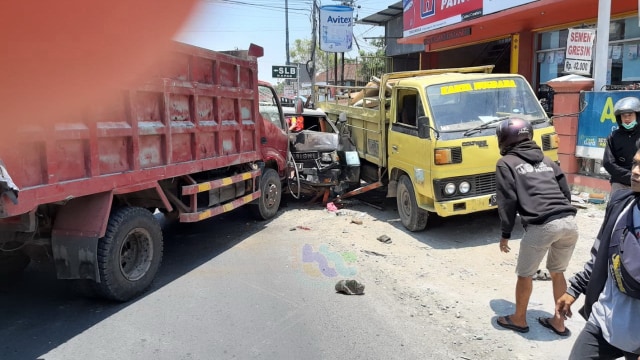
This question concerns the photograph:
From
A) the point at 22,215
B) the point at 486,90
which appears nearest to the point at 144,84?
the point at 22,215

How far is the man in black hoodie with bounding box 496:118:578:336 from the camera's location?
3.69 metres

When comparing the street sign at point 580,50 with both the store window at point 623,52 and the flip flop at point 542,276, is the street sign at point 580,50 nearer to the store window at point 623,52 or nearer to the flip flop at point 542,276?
the store window at point 623,52

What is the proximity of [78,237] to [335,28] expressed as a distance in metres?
17.3

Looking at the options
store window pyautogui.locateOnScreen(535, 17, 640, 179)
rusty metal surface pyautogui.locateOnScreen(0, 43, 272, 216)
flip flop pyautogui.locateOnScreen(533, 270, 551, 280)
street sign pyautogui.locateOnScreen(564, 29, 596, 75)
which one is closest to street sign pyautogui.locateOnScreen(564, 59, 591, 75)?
street sign pyautogui.locateOnScreen(564, 29, 596, 75)

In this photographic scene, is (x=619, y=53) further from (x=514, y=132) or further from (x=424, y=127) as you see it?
(x=514, y=132)

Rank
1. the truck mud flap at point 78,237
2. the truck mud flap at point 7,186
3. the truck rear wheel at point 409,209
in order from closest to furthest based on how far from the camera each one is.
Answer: the truck mud flap at point 7,186 < the truck mud flap at point 78,237 < the truck rear wheel at point 409,209

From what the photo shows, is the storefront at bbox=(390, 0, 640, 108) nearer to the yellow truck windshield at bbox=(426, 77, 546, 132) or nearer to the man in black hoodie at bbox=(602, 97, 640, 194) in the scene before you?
the yellow truck windshield at bbox=(426, 77, 546, 132)

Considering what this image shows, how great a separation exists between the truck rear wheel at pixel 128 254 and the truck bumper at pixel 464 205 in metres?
3.27

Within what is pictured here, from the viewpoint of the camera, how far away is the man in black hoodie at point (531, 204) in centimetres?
369

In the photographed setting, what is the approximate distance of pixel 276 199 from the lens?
26.9ft

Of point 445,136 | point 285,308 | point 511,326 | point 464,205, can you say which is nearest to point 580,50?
point 445,136

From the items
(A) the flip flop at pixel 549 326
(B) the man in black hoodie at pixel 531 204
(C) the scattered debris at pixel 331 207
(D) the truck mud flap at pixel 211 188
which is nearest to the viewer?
(B) the man in black hoodie at pixel 531 204

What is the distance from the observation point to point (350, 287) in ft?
15.9

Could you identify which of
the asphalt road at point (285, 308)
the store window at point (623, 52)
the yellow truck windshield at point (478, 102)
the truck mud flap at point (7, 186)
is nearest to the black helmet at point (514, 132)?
the asphalt road at point (285, 308)
